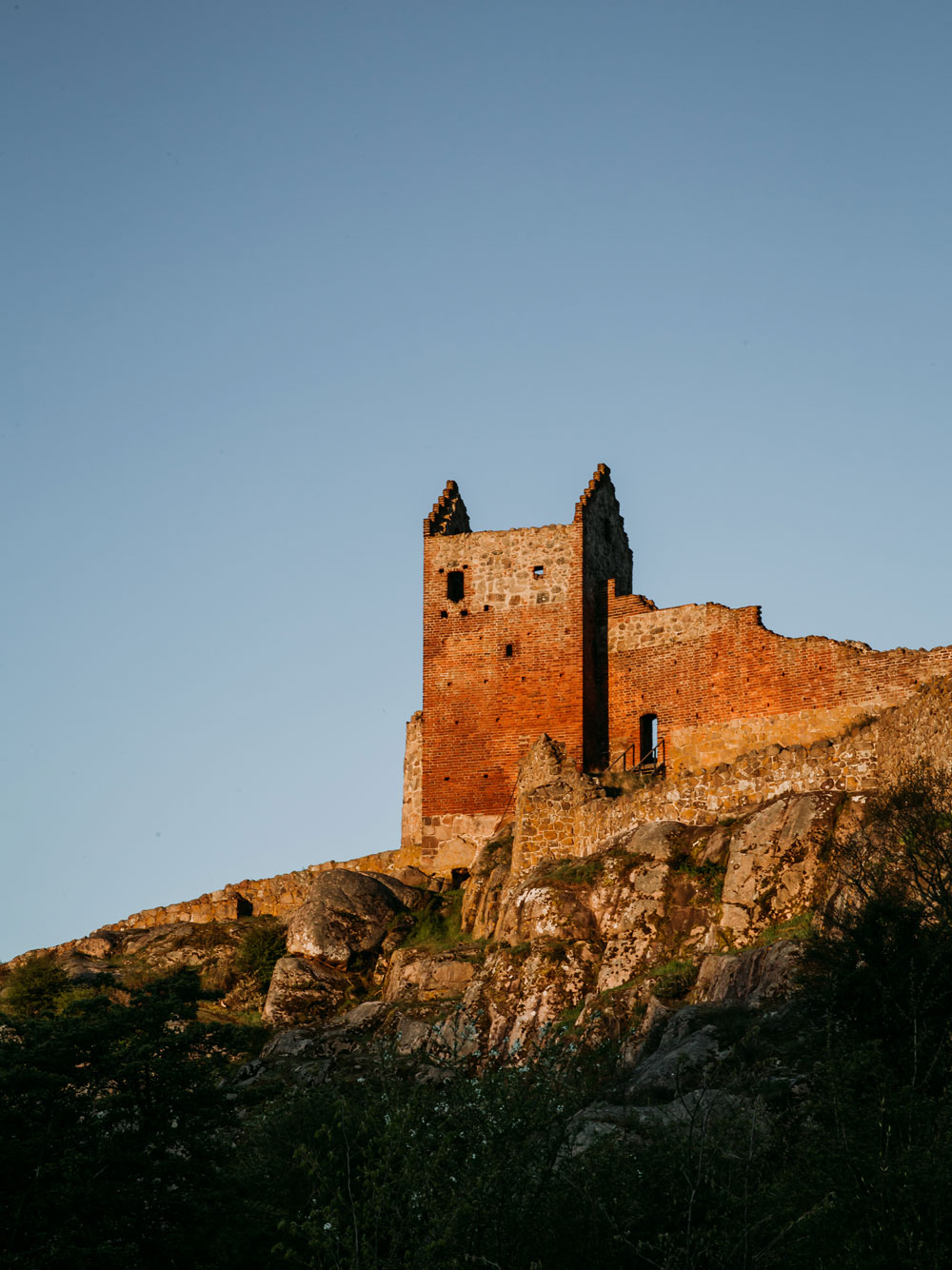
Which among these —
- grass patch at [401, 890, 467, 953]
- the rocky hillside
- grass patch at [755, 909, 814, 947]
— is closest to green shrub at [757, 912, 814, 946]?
grass patch at [755, 909, 814, 947]

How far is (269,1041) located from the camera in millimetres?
30500

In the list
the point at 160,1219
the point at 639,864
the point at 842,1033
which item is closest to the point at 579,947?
the point at 639,864

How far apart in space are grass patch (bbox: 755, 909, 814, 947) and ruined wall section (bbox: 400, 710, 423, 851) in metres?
17.0

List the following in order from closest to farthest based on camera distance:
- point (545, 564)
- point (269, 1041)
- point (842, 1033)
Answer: point (842, 1033), point (269, 1041), point (545, 564)

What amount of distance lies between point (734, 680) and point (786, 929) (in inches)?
545

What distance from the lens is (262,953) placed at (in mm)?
36094

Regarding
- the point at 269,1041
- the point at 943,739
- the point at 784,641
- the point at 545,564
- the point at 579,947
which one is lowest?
the point at 269,1041

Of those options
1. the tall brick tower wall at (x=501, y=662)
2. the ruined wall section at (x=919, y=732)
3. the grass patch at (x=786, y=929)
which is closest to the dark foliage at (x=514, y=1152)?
the grass patch at (x=786, y=929)

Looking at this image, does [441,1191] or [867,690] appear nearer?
[441,1191]

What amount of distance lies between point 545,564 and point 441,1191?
88.9ft

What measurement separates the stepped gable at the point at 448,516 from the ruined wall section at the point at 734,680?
566 centimetres

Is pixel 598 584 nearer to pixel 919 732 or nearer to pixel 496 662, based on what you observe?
pixel 496 662

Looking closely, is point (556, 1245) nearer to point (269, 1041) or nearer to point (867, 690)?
point (269, 1041)

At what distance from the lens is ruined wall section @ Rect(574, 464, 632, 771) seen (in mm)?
38500
